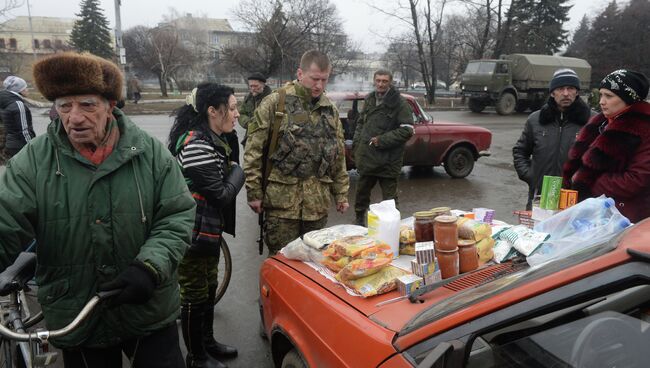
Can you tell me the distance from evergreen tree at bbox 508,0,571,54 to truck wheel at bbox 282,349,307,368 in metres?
40.9

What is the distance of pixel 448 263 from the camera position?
2160mm

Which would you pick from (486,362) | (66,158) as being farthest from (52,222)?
(486,362)

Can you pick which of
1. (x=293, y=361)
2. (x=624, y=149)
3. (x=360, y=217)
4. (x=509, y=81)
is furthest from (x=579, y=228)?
(x=509, y=81)

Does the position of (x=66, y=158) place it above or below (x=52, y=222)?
above

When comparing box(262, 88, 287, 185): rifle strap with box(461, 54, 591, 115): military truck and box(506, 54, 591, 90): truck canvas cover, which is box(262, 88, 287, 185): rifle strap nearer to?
box(461, 54, 591, 115): military truck

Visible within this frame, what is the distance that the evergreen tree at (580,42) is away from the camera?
47.6 meters

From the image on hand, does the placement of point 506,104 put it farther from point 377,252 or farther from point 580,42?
point 580,42

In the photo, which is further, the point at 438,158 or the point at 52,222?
the point at 438,158

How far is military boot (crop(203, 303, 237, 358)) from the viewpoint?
10.6 ft

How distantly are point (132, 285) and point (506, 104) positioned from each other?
2518 centimetres

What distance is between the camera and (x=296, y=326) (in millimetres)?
2258

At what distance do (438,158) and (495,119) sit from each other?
1484 centimetres

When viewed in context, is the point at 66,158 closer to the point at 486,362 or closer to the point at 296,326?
the point at 296,326

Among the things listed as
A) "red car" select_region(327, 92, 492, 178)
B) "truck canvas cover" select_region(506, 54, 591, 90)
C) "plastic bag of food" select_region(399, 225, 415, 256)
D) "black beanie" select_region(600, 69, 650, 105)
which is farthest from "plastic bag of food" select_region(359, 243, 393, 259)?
"truck canvas cover" select_region(506, 54, 591, 90)
